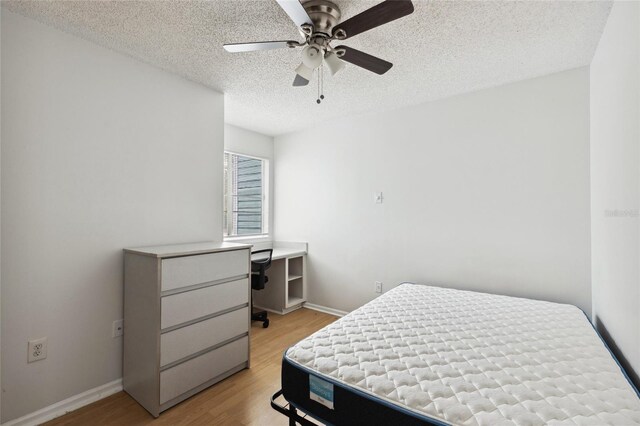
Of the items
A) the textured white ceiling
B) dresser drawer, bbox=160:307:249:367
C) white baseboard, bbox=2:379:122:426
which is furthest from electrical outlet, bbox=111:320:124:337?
the textured white ceiling

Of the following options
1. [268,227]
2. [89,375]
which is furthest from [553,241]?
[89,375]

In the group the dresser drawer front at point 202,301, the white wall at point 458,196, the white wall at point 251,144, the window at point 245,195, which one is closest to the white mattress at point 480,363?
the white wall at point 458,196

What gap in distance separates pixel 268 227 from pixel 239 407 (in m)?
2.60

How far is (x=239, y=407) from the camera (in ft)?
6.32

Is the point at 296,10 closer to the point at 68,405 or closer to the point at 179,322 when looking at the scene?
the point at 179,322

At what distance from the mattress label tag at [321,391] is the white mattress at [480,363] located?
0.04m

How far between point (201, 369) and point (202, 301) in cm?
49

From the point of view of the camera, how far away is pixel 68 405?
1.88 m

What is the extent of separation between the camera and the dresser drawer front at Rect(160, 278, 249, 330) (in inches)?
75.5

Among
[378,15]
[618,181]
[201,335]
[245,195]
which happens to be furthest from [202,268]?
[618,181]

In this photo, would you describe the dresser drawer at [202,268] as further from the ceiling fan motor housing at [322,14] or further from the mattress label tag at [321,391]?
the ceiling fan motor housing at [322,14]

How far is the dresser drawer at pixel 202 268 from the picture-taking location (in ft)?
6.30

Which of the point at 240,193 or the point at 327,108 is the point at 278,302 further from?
the point at 327,108

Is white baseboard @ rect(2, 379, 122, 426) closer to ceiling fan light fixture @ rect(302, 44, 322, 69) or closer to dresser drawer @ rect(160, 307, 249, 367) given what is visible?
dresser drawer @ rect(160, 307, 249, 367)
